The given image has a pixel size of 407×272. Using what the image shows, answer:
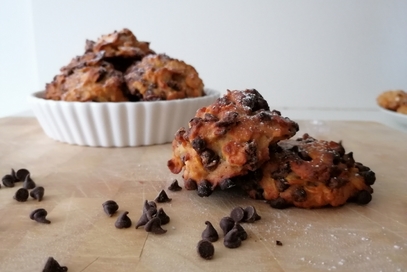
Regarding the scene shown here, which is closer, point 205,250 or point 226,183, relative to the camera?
point 205,250

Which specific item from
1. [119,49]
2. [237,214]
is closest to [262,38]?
[119,49]

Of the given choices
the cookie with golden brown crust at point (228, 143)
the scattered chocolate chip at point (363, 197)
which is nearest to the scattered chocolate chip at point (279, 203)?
the cookie with golden brown crust at point (228, 143)

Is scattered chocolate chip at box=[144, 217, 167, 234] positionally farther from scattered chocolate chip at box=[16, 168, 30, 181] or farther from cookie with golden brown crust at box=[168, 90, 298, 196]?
scattered chocolate chip at box=[16, 168, 30, 181]

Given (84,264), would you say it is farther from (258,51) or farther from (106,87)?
(258,51)

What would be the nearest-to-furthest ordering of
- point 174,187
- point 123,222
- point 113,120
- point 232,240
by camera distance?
1. point 232,240
2. point 123,222
3. point 174,187
4. point 113,120

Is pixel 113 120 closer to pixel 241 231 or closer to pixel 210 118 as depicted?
pixel 210 118

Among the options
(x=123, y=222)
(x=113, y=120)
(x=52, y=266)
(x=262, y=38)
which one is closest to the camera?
(x=52, y=266)

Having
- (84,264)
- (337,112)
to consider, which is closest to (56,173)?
(84,264)
